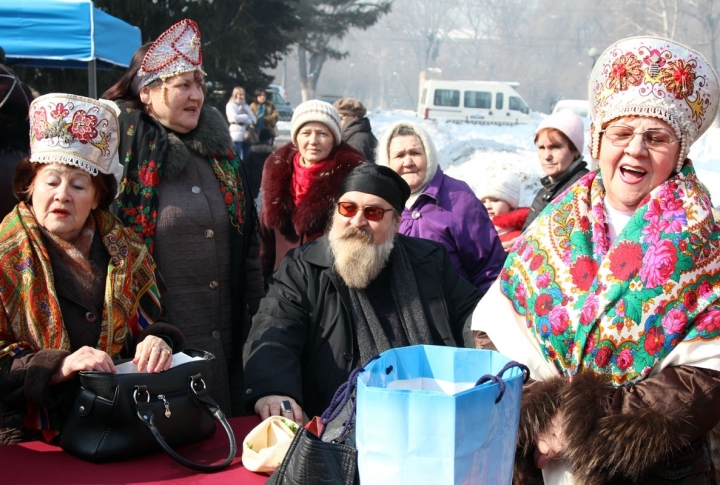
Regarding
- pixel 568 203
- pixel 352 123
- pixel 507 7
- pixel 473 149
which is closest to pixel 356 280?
pixel 568 203

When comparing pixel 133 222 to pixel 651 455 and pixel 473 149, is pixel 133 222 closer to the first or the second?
pixel 651 455

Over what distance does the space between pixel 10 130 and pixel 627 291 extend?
255 cm

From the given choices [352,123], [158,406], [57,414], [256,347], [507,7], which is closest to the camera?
[158,406]

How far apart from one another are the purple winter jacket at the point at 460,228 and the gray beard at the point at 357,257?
2.89 feet

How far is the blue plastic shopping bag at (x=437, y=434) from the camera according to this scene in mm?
1590

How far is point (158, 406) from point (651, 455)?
136cm

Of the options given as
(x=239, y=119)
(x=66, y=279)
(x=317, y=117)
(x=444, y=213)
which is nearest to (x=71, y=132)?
(x=66, y=279)

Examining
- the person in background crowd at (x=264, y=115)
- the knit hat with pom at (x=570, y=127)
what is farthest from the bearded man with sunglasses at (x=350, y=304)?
the person in background crowd at (x=264, y=115)

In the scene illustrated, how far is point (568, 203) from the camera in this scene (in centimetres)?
240

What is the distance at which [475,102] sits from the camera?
98.4 ft

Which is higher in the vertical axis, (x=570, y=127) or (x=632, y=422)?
(x=570, y=127)

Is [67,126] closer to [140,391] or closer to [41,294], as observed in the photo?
[41,294]

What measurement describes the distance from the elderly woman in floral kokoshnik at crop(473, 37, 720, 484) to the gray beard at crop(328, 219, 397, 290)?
2.83 ft

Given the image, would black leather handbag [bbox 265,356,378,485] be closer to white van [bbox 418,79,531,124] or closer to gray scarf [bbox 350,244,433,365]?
gray scarf [bbox 350,244,433,365]
